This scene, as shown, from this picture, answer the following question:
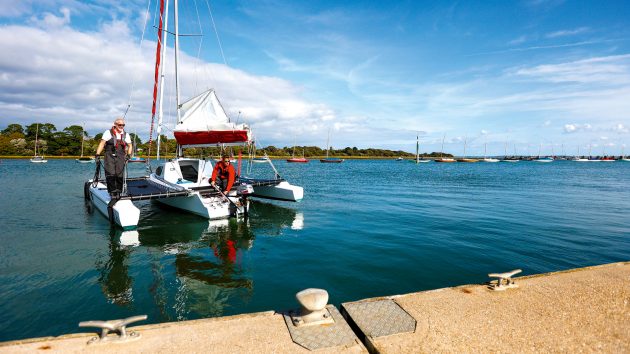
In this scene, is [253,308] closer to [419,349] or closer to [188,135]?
[419,349]

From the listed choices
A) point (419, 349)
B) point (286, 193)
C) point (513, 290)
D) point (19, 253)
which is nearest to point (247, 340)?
point (419, 349)

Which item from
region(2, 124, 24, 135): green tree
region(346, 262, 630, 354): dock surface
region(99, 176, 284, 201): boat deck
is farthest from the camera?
region(2, 124, 24, 135): green tree

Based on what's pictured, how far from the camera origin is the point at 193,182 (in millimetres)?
14930

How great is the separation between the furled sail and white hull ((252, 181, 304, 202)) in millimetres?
3213

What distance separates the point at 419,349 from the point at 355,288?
10.0 feet

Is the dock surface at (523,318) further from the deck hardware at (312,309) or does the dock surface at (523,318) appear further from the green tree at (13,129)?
the green tree at (13,129)

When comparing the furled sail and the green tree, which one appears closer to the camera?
the furled sail

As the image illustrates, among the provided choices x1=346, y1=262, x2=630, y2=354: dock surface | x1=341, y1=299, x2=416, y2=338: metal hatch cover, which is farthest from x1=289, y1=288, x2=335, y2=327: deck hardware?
x1=346, y1=262, x2=630, y2=354: dock surface

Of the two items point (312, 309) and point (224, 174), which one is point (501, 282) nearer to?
point (312, 309)

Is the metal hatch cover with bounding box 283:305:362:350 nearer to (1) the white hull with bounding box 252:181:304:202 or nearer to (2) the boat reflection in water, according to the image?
(2) the boat reflection in water

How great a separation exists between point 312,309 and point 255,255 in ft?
16.8

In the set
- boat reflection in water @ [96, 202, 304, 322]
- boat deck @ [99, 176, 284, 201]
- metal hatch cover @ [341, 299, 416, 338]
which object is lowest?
boat reflection in water @ [96, 202, 304, 322]

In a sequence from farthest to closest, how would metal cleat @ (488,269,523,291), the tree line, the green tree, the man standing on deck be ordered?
the green tree → the tree line → the man standing on deck → metal cleat @ (488,269,523,291)

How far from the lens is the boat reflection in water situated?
5898 mm
